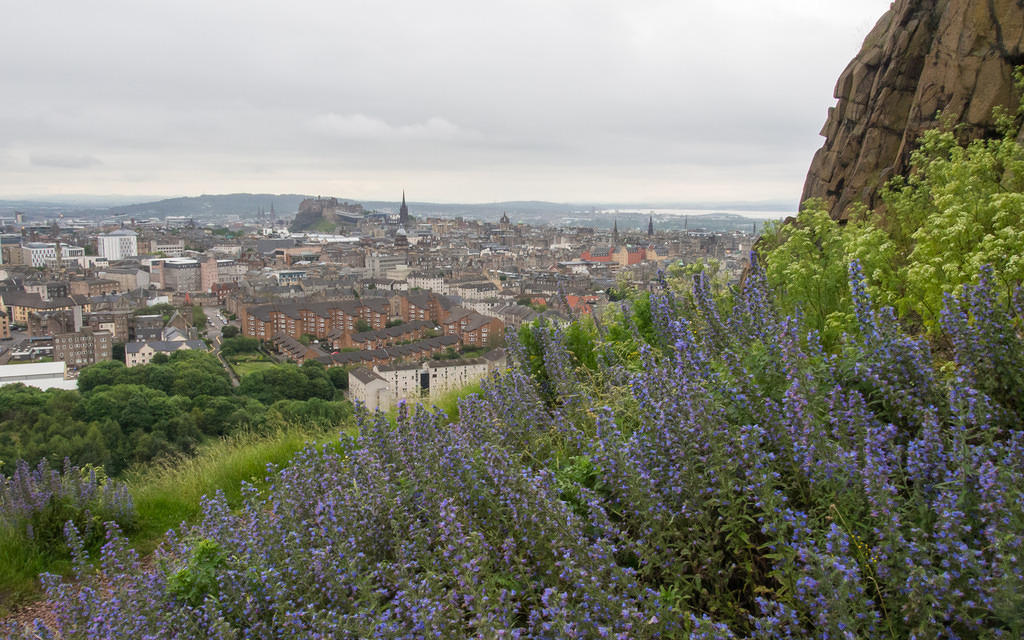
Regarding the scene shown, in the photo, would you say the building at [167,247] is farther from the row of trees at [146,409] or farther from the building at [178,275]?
the row of trees at [146,409]

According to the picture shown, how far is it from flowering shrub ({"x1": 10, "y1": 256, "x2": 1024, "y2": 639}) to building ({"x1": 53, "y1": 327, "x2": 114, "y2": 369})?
5218 centimetres

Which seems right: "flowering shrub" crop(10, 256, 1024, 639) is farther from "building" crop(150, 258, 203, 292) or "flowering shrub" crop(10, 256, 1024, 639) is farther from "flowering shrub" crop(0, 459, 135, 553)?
"building" crop(150, 258, 203, 292)

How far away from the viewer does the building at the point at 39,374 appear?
130ft

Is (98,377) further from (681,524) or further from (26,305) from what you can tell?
(681,524)

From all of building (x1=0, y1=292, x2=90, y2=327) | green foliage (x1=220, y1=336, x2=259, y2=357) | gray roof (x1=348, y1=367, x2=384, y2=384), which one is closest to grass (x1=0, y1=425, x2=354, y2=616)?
gray roof (x1=348, y1=367, x2=384, y2=384)

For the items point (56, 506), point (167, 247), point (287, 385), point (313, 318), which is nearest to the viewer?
point (56, 506)

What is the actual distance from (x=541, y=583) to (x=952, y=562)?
1031mm

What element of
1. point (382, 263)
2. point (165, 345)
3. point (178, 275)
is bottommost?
point (165, 345)

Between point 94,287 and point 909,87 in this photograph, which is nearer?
point 909,87

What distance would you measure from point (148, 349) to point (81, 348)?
675 cm

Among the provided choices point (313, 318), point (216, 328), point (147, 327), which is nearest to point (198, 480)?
point (147, 327)

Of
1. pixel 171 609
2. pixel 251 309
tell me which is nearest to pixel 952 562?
pixel 171 609

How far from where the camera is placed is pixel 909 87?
813cm

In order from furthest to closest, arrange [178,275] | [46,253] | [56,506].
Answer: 1. [46,253]
2. [178,275]
3. [56,506]
